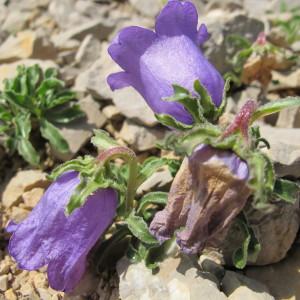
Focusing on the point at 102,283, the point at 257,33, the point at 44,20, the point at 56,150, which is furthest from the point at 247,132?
the point at 44,20

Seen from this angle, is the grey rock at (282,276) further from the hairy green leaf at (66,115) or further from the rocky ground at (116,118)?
the hairy green leaf at (66,115)

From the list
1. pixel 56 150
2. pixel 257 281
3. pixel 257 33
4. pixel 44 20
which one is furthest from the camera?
pixel 44 20

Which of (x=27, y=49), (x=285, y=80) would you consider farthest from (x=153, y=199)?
(x=27, y=49)

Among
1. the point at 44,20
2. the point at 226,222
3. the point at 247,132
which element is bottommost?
the point at 44,20

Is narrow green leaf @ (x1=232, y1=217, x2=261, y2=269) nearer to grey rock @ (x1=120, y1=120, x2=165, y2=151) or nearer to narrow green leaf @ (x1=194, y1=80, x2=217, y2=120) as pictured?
narrow green leaf @ (x1=194, y1=80, x2=217, y2=120)

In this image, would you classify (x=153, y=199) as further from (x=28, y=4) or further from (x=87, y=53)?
(x=28, y=4)

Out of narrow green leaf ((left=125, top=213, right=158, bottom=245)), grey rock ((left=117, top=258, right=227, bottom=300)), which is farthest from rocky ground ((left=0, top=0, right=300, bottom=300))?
narrow green leaf ((left=125, top=213, right=158, bottom=245))

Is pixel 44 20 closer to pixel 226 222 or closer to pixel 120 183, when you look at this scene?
pixel 120 183
